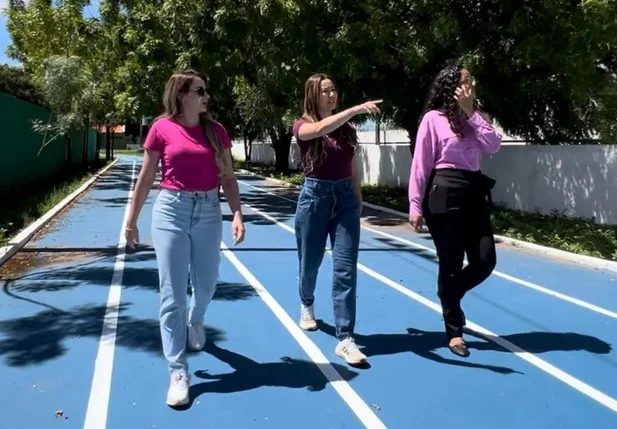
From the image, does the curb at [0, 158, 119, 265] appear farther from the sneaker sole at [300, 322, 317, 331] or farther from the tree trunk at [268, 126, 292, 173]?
the tree trunk at [268, 126, 292, 173]

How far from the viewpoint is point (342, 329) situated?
177 inches

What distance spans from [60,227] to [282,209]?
5.37m

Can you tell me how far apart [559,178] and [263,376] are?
33.3 ft

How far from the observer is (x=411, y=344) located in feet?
16.3

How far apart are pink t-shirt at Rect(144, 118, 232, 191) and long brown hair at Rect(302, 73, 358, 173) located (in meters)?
0.84

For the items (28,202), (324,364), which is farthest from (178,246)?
(28,202)

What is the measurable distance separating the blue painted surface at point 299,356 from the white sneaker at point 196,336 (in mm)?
78

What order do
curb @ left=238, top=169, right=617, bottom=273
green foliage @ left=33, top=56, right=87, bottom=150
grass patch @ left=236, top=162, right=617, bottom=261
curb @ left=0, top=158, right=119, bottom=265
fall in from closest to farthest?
curb @ left=238, top=169, right=617, bottom=273 → curb @ left=0, top=158, right=119, bottom=265 → grass patch @ left=236, top=162, right=617, bottom=261 → green foliage @ left=33, top=56, right=87, bottom=150

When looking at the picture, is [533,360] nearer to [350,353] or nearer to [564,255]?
[350,353]

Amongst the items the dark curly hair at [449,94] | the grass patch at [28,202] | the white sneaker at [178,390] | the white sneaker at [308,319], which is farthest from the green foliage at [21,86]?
the white sneaker at [178,390]

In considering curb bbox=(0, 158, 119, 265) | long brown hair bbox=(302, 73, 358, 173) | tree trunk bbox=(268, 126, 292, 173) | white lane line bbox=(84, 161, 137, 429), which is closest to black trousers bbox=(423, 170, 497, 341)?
long brown hair bbox=(302, 73, 358, 173)

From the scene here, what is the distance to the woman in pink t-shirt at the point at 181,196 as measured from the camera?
386 cm

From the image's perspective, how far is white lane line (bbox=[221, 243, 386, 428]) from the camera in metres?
3.66

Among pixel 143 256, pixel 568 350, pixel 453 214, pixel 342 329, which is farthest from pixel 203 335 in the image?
pixel 143 256
